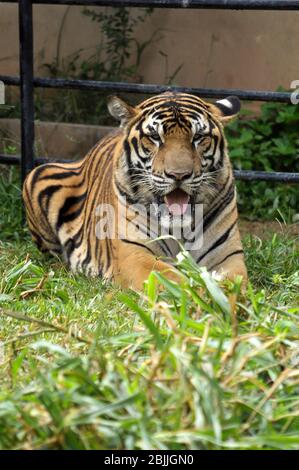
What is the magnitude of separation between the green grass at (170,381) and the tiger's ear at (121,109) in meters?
1.75

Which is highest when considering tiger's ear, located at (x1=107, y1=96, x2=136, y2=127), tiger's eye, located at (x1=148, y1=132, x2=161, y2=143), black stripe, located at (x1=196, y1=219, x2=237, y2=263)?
tiger's ear, located at (x1=107, y1=96, x2=136, y2=127)

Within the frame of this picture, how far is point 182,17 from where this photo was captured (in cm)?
840

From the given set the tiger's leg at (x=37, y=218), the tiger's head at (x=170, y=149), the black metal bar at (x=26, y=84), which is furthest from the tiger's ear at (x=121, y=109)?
the black metal bar at (x=26, y=84)

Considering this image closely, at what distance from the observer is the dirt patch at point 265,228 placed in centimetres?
655

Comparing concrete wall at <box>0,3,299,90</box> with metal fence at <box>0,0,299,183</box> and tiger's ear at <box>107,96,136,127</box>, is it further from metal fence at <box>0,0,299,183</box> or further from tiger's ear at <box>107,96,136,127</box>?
tiger's ear at <box>107,96,136,127</box>

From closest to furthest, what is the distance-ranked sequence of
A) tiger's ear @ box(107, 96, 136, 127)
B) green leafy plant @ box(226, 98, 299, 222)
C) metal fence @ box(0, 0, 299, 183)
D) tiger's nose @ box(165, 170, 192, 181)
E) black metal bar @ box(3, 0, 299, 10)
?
tiger's nose @ box(165, 170, 192, 181) → tiger's ear @ box(107, 96, 136, 127) → black metal bar @ box(3, 0, 299, 10) → metal fence @ box(0, 0, 299, 183) → green leafy plant @ box(226, 98, 299, 222)

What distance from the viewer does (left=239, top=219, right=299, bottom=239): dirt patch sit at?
21.5 feet

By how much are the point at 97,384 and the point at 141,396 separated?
17 cm

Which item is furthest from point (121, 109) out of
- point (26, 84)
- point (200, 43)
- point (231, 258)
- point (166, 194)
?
point (200, 43)

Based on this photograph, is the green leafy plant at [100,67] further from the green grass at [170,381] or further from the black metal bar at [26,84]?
the green grass at [170,381]

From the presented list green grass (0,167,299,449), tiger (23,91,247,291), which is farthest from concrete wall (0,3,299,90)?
green grass (0,167,299,449)

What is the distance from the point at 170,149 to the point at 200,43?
340 cm

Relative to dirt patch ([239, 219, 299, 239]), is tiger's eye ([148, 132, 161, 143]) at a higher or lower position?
higher

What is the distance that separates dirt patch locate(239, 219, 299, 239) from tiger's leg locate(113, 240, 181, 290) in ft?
4.17
